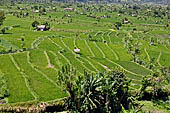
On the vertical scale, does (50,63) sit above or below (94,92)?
below

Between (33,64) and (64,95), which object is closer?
(64,95)

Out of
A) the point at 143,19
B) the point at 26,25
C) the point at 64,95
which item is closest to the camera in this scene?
the point at 64,95

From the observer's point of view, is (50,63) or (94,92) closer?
(94,92)

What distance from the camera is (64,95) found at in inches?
1261

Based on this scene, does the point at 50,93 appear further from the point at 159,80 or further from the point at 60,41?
the point at 60,41

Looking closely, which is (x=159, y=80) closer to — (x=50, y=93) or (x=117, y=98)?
(x=117, y=98)

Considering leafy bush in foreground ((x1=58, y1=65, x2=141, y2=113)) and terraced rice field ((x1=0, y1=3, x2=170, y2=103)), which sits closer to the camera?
leafy bush in foreground ((x1=58, y1=65, x2=141, y2=113))

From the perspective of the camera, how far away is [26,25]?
9719 centimetres

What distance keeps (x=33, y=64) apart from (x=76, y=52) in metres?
18.0

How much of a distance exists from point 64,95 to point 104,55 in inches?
1200

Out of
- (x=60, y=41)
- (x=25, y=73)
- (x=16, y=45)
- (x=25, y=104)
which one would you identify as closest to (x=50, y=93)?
(x=25, y=104)

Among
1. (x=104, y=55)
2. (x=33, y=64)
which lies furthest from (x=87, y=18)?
(x=33, y=64)

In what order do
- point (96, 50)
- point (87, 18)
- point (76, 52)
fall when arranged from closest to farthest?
point (76, 52) → point (96, 50) → point (87, 18)

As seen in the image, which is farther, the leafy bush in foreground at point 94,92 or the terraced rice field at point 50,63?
the terraced rice field at point 50,63
